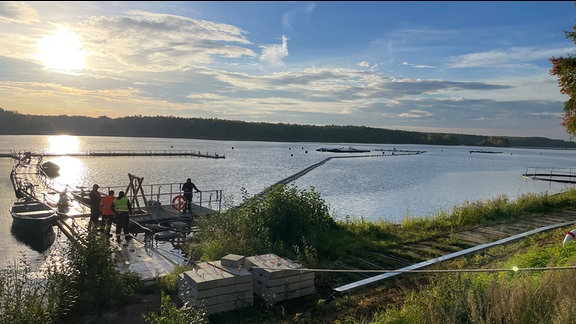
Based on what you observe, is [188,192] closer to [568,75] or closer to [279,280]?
[279,280]

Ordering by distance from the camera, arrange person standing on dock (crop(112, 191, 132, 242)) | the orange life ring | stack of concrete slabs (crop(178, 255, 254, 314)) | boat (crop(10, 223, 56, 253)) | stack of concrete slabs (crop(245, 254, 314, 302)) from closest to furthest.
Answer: stack of concrete slabs (crop(178, 255, 254, 314)), stack of concrete slabs (crop(245, 254, 314, 302)), person standing on dock (crop(112, 191, 132, 242)), boat (crop(10, 223, 56, 253)), the orange life ring

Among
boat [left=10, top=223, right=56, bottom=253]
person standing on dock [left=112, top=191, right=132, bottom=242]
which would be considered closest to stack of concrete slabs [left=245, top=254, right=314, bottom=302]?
person standing on dock [left=112, top=191, right=132, bottom=242]

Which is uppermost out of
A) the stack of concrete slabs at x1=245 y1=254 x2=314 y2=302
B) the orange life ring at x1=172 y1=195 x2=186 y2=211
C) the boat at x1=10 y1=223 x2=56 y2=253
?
the stack of concrete slabs at x1=245 y1=254 x2=314 y2=302

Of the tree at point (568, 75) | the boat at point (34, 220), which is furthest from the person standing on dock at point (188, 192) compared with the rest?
the tree at point (568, 75)

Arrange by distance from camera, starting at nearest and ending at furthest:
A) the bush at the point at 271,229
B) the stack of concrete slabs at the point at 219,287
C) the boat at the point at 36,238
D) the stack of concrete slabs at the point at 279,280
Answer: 1. the stack of concrete slabs at the point at 219,287
2. the stack of concrete slabs at the point at 279,280
3. the bush at the point at 271,229
4. the boat at the point at 36,238

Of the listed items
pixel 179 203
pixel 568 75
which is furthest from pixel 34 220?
pixel 568 75

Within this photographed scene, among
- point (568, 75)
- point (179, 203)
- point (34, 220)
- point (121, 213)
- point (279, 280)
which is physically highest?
point (568, 75)

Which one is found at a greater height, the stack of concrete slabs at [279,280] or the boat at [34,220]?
the stack of concrete slabs at [279,280]

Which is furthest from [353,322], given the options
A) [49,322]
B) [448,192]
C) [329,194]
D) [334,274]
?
[448,192]

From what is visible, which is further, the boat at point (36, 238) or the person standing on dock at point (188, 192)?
the person standing on dock at point (188, 192)

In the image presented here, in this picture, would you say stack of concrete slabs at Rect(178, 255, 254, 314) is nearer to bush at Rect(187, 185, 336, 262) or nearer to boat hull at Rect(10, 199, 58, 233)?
bush at Rect(187, 185, 336, 262)

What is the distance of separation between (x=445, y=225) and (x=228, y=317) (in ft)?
33.9

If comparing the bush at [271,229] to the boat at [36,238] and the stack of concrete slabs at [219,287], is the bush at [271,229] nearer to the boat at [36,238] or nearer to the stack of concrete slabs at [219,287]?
the stack of concrete slabs at [219,287]

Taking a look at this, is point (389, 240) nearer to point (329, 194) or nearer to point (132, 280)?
point (132, 280)
